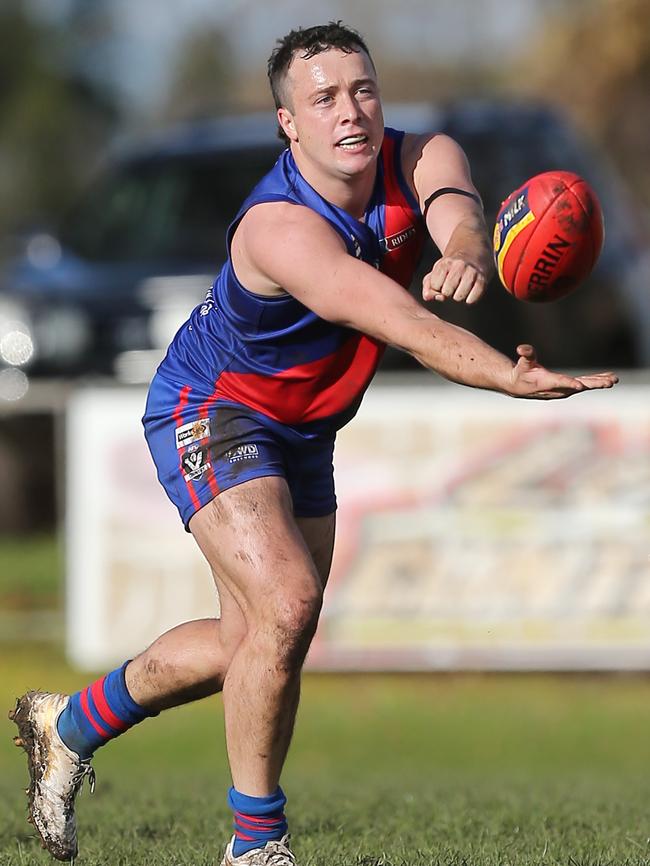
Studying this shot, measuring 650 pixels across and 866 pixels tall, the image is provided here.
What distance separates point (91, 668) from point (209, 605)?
868 millimetres

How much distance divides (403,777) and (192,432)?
392cm

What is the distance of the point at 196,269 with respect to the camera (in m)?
11.9

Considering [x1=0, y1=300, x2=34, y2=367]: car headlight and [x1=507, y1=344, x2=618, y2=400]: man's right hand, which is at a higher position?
[x1=507, y1=344, x2=618, y2=400]: man's right hand

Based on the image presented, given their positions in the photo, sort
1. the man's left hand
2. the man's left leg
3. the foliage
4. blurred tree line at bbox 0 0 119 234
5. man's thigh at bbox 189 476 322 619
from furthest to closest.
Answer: the foliage
blurred tree line at bbox 0 0 119 234
the man's left leg
man's thigh at bbox 189 476 322 619
the man's left hand

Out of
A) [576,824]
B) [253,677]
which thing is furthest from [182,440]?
[576,824]

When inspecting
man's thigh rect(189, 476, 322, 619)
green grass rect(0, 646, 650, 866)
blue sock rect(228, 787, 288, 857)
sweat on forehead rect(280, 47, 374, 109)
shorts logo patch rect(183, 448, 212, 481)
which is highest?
sweat on forehead rect(280, 47, 374, 109)

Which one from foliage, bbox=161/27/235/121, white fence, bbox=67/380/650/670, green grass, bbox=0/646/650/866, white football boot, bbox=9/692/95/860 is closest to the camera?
white football boot, bbox=9/692/95/860

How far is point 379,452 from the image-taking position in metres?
10.6

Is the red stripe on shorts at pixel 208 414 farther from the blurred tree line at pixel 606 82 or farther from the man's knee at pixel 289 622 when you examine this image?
the blurred tree line at pixel 606 82

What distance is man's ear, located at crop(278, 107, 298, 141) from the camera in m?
5.16

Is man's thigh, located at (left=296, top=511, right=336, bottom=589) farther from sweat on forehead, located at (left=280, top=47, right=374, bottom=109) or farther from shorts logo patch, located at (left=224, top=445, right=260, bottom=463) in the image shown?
sweat on forehead, located at (left=280, top=47, right=374, bottom=109)

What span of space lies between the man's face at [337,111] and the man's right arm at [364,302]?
0.23 m

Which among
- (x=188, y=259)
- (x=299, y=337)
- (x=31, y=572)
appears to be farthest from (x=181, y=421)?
(x=31, y=572)

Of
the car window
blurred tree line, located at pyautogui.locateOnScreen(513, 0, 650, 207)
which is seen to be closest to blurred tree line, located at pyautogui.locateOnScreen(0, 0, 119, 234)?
blurred tree line, located at pyautogui.locateOnScreen(513, 0, 650, 207)
